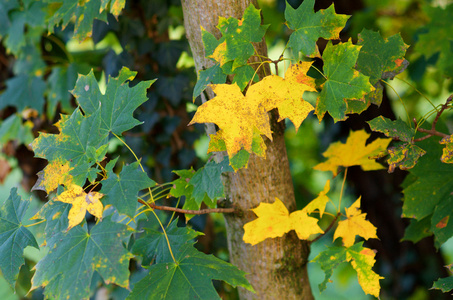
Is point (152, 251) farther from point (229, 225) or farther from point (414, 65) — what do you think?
point (414, 65)

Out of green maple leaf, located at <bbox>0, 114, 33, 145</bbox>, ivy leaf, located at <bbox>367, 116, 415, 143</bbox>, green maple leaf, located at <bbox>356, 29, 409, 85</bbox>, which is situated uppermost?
green maple leaf, located at <bbox>356, 29, 409, 85</bbox>

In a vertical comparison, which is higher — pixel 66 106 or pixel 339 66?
pixel 339 66

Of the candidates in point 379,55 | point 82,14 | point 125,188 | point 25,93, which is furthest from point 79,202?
point 25,93

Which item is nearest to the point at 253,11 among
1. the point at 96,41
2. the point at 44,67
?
the point at 96,41

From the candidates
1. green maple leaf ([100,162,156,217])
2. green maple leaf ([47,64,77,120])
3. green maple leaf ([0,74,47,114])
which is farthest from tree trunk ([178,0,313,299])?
green maple leaf ([0,74,47,114])

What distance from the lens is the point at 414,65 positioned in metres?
1.91

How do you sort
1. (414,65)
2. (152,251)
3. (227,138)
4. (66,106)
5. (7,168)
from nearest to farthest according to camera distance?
(227,138) < (152,251) < (66,106) < (414,65) < (7,168)

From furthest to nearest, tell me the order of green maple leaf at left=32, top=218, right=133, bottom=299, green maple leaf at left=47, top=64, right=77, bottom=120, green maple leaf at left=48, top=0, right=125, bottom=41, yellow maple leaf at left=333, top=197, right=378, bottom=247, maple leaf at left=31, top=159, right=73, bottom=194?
green maple leaf at left=47, top=64, right=77, bottom=120, green maple leaf at left=48, top=0, right=125, bottom=41, yellow maple leaf at left=333, top=197, right=378, bottom=247, maple leaf at left=31, top=159, right=73, bottom=194, green maple leaf at left=32, top=218, right=133, bottom=299

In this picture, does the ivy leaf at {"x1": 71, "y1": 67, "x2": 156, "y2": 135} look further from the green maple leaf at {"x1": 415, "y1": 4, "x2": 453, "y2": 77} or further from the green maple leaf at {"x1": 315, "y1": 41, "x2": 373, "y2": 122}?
the green maple leaf at {"x1": 415, "y1": 4, "x2": 453, "y2": 77}

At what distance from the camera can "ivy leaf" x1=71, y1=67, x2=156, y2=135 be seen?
868mm

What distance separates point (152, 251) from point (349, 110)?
0.54 m

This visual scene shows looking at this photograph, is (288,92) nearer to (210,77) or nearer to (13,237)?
(210,77)

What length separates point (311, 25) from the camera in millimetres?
804

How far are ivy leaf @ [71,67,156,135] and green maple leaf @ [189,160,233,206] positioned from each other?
0.60 feet
